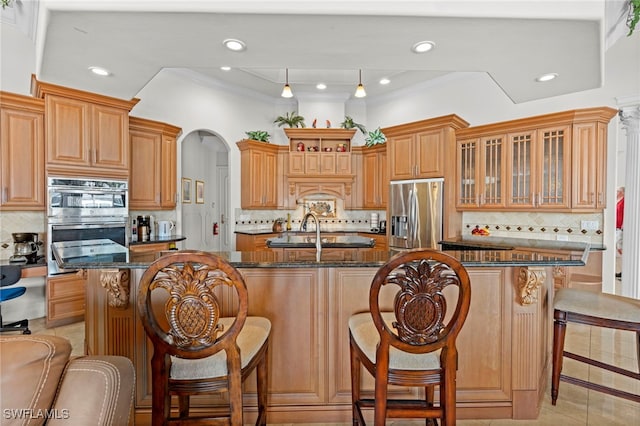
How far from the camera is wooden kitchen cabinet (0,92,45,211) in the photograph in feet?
10.5

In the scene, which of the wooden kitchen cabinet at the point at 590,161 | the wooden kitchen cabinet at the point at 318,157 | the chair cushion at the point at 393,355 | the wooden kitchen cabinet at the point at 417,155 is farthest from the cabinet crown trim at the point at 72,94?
the wooden kitchen cabinet at the point at 590,161

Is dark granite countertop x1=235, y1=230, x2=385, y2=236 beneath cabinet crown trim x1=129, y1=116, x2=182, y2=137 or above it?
beneath

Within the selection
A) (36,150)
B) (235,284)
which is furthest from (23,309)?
(235,284)

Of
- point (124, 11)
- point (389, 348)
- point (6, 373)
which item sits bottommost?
point (389, 348)

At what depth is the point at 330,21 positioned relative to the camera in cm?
225

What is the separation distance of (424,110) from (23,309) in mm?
6280

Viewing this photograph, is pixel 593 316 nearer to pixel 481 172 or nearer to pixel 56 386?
pixel 56 386

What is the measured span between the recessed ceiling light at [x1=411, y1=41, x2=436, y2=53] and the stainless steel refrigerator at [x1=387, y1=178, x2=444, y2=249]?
221 cm

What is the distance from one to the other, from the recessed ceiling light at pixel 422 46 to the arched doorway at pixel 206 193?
159 inches

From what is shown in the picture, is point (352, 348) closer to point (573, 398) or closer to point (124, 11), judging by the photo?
point (573, 398)

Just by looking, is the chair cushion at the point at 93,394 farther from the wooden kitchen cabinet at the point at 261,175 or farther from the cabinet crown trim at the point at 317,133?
the cabinet crown trim at the point at 317,133

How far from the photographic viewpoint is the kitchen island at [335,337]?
1.81m

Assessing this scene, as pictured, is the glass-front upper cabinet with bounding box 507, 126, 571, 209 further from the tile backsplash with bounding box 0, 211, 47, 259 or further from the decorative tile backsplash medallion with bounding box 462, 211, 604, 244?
the tile backsplash with bounding box 0, 211, 47, 259

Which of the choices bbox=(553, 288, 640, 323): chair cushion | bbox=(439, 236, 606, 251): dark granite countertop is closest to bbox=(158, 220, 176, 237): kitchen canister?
bbox=(439, 236, 606, 251): dark granite countertop
